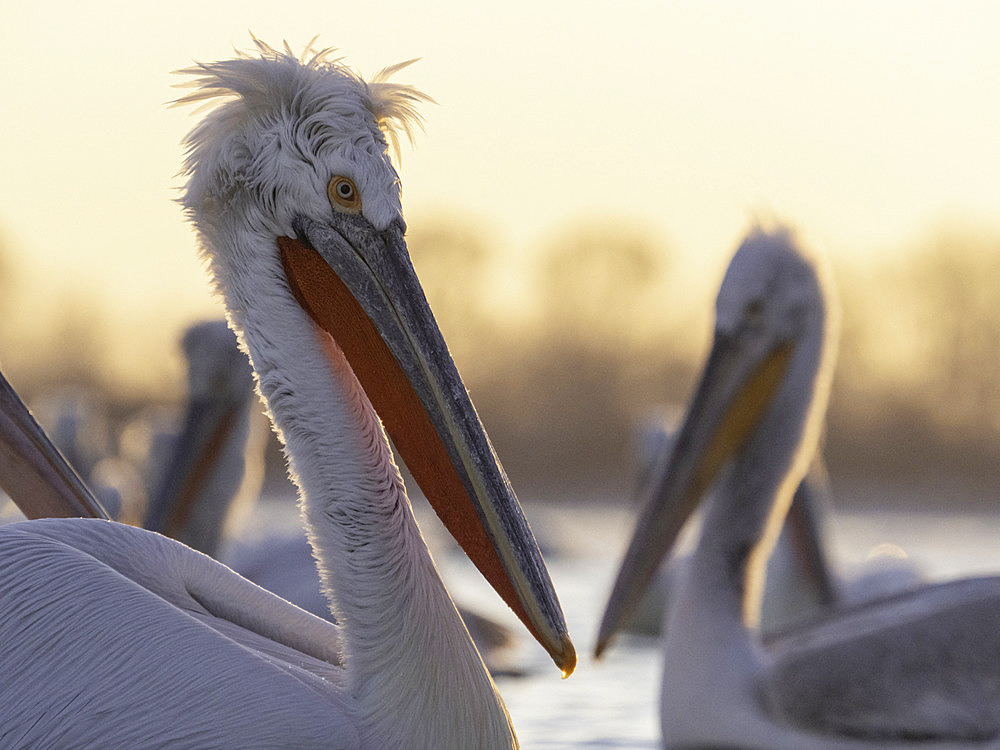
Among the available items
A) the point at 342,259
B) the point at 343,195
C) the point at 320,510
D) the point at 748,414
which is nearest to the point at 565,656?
the point at 320,510

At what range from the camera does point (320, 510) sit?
9.50 ft

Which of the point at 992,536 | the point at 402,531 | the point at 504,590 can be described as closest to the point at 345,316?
the point at 402,531

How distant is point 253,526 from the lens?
11.8m

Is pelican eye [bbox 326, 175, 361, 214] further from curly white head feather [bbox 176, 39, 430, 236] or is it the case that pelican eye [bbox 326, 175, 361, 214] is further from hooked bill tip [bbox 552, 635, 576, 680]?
hooked bill tip [bbox 552, 635, 576, 680]

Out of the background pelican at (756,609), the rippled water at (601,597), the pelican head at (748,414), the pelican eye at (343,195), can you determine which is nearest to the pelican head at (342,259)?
the pelican eye at (343,195)

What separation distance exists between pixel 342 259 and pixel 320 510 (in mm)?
477

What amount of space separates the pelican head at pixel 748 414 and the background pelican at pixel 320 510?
7.95 ft

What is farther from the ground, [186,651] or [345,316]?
[345,316]

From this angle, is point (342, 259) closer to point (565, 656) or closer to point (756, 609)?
point (565, 656)

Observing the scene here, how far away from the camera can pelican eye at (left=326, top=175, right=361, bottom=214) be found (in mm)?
2875

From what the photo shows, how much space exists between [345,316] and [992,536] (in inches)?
506

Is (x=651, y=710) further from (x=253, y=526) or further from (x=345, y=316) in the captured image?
(x=253, y=526)

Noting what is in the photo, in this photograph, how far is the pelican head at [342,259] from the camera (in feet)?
9.34

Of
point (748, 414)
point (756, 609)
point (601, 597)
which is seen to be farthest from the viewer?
point (601, 597)
